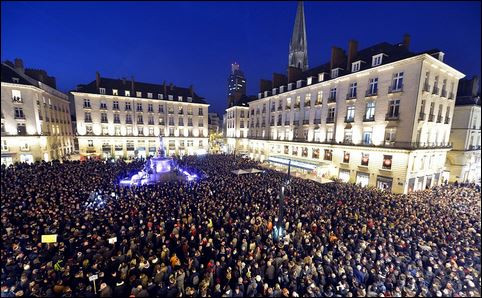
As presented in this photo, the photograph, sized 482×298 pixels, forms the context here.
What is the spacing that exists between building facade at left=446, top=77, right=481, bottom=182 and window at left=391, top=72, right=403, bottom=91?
18395 mm

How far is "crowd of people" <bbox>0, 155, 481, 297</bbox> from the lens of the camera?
7.88 metres

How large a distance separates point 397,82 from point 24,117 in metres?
56.8

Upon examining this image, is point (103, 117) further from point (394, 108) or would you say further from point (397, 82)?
point (397, 82)

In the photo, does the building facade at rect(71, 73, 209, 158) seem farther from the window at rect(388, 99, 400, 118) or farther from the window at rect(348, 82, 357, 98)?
the window at rect(388, 99, 400, 118)

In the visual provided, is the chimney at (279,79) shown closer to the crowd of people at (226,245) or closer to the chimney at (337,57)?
the chimney at (337,57)

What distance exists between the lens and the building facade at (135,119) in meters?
44.9

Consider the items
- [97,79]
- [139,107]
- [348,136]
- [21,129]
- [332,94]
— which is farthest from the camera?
[139,107]

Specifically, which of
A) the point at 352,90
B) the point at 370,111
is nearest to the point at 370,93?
the point at 370,111

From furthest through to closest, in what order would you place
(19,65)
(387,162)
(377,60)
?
(19,65) → (377,60) → (387,162)

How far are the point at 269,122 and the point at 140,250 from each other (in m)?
39.4

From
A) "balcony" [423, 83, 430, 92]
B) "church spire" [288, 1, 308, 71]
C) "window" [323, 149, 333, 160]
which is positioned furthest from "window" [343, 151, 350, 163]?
"church spire" [288, 1, 308, 71]

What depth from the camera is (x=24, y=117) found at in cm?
3394

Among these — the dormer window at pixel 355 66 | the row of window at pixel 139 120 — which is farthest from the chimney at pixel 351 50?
the row of window at pixel 139 120

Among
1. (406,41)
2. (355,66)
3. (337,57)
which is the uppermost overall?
(406,41)
